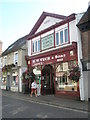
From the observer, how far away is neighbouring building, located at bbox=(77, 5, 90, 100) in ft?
41.9

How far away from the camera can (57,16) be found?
54.0 ft

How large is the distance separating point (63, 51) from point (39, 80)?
4760mm

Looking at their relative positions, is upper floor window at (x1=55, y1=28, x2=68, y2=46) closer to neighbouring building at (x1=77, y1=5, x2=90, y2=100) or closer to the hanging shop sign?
the hanging shop sign

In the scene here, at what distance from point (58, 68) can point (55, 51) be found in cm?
159

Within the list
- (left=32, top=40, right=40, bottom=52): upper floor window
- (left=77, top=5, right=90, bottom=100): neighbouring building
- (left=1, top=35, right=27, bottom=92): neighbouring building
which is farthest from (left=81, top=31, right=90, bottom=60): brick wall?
(left=1, top=35, right=27, bottom=92): neighbouring building

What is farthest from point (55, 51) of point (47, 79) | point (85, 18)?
point (85, 18)

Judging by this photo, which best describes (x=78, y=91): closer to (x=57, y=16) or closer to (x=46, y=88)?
(x=46, y=88)

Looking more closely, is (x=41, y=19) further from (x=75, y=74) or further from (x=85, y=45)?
(x=75, y=74)

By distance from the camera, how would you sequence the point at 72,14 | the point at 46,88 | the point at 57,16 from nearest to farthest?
the point at 72,14
the point at 57,16
the point at 46,88

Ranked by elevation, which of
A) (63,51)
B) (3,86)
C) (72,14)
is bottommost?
(3,86)

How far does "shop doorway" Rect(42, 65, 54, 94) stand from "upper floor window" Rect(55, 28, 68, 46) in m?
3.13

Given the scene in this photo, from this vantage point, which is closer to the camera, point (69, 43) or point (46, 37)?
point (69, 43)

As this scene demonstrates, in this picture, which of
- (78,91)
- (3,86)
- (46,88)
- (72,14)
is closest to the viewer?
(78,91)

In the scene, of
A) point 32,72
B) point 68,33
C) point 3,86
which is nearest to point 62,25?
point 68,33
